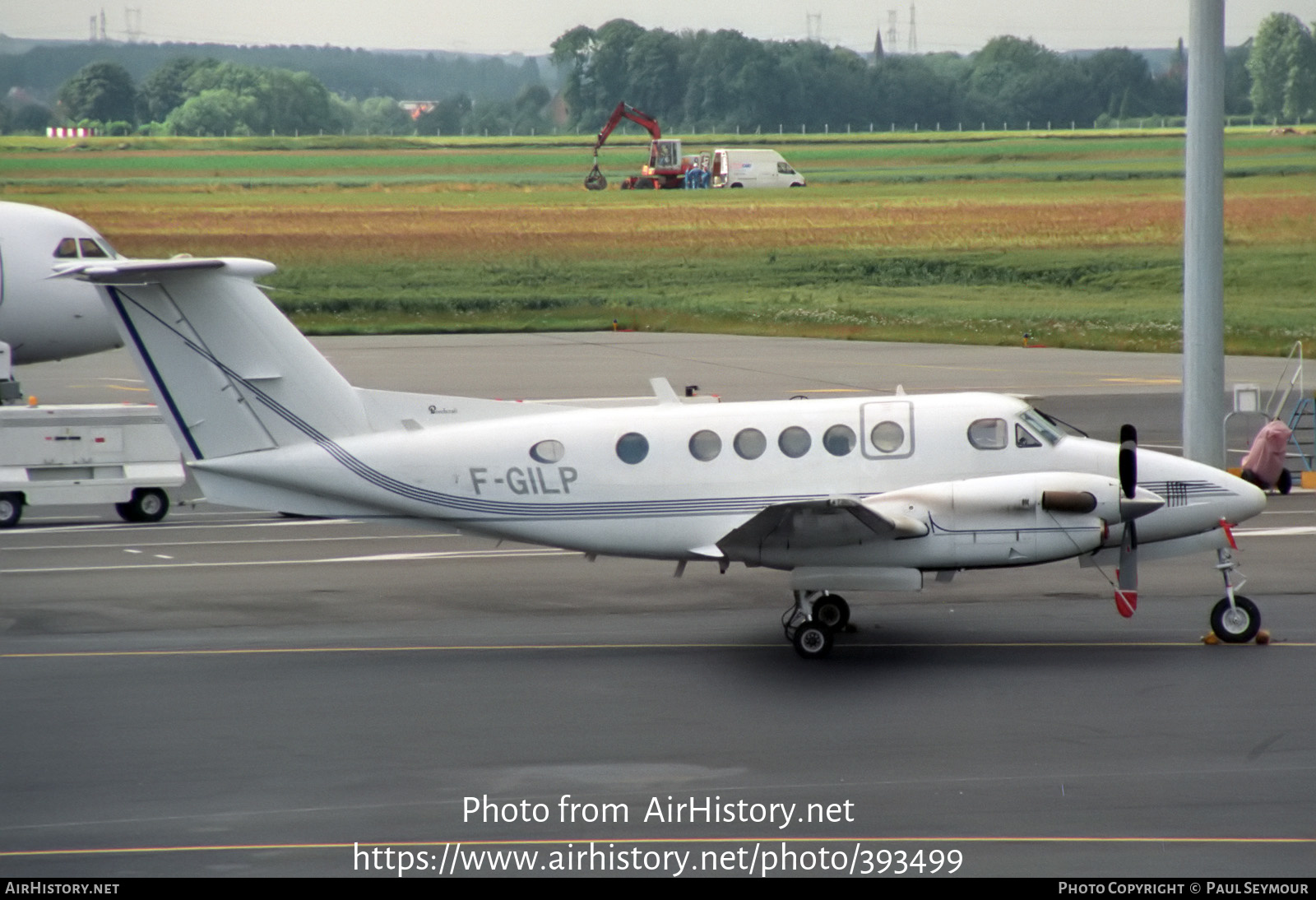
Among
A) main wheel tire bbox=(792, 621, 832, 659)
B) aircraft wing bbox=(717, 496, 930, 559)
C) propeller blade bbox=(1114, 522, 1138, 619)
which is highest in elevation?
aircraft wing bbox=(717, 496, 930, 559)

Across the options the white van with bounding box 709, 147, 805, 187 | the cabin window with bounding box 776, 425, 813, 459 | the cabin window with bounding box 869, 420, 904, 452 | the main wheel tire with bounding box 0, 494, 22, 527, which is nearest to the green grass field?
the white van with bounding box 709, 147, 805, 187

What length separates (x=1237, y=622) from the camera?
46.2ft

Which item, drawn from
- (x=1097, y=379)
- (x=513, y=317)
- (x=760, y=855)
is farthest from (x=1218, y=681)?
(x=513, y=317)

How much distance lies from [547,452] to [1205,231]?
14336 millimetres

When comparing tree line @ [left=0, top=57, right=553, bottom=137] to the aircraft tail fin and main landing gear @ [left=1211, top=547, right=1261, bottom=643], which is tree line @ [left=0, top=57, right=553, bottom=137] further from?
main landing gear @ [left=1211, top=547, right=1261, bottom=643]

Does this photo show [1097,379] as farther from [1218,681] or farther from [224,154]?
[224,154]

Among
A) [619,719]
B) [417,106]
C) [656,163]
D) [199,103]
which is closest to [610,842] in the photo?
[619,719]

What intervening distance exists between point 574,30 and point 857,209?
76.7 feet

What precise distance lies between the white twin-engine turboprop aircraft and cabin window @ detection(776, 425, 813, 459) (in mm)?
16

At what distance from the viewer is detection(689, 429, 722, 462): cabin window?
48.4 ft

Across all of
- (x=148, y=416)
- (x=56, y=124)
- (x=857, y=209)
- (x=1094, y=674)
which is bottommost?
(x=1094, y=674)

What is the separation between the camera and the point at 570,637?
1518 cm

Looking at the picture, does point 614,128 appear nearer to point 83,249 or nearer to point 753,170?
point 753,170

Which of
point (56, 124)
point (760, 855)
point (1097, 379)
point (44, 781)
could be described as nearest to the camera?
point (760, 855)
